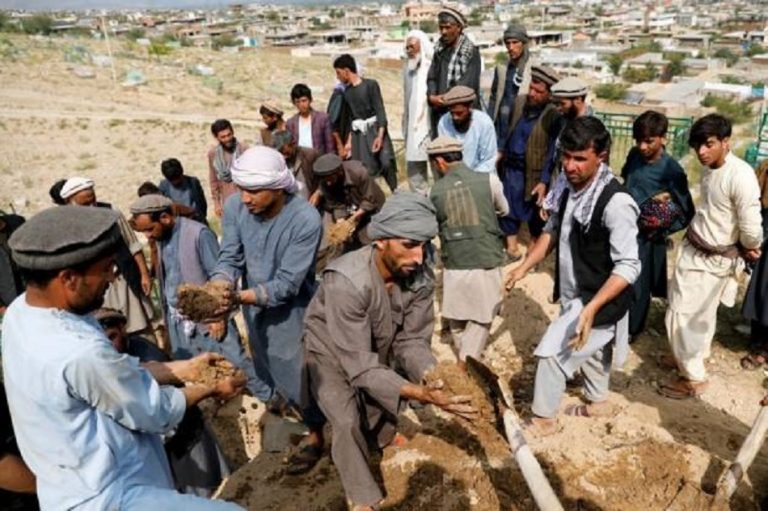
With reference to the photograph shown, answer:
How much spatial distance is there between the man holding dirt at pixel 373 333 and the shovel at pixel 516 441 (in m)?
0.22

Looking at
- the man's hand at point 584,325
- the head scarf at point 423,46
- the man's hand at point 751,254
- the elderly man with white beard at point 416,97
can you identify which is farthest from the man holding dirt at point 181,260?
the man's hand at point 751,254

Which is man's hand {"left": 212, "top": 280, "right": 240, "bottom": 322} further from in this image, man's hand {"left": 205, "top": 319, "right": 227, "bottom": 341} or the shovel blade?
the shovel blade

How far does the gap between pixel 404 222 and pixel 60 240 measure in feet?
4.42

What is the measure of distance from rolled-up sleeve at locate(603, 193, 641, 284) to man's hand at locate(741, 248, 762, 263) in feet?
4.17

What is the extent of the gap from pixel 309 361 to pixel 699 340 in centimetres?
291

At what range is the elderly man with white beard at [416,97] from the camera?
594 centimetres

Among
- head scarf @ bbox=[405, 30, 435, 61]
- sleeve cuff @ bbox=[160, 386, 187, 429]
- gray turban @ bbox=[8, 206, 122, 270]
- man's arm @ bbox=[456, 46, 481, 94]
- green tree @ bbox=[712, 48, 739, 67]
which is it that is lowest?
green tree @ bbox=[712, 48, 739, 67]

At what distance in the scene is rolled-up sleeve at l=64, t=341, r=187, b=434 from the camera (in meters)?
1.70

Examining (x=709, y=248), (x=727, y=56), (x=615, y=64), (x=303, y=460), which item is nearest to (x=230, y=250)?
(x=303, y=460)

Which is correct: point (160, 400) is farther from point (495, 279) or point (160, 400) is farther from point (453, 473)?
point (495, 279)

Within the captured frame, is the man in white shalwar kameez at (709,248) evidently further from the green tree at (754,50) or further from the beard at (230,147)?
the green tree at (754,50)

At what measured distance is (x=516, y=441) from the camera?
251 centimetres

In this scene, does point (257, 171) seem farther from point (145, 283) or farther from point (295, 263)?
point (145, 283)

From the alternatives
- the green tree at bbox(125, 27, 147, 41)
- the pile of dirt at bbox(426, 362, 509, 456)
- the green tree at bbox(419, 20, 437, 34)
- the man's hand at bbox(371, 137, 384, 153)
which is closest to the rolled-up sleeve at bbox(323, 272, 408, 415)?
the pile of dirt at bbox(426, 362, 509, 456)
